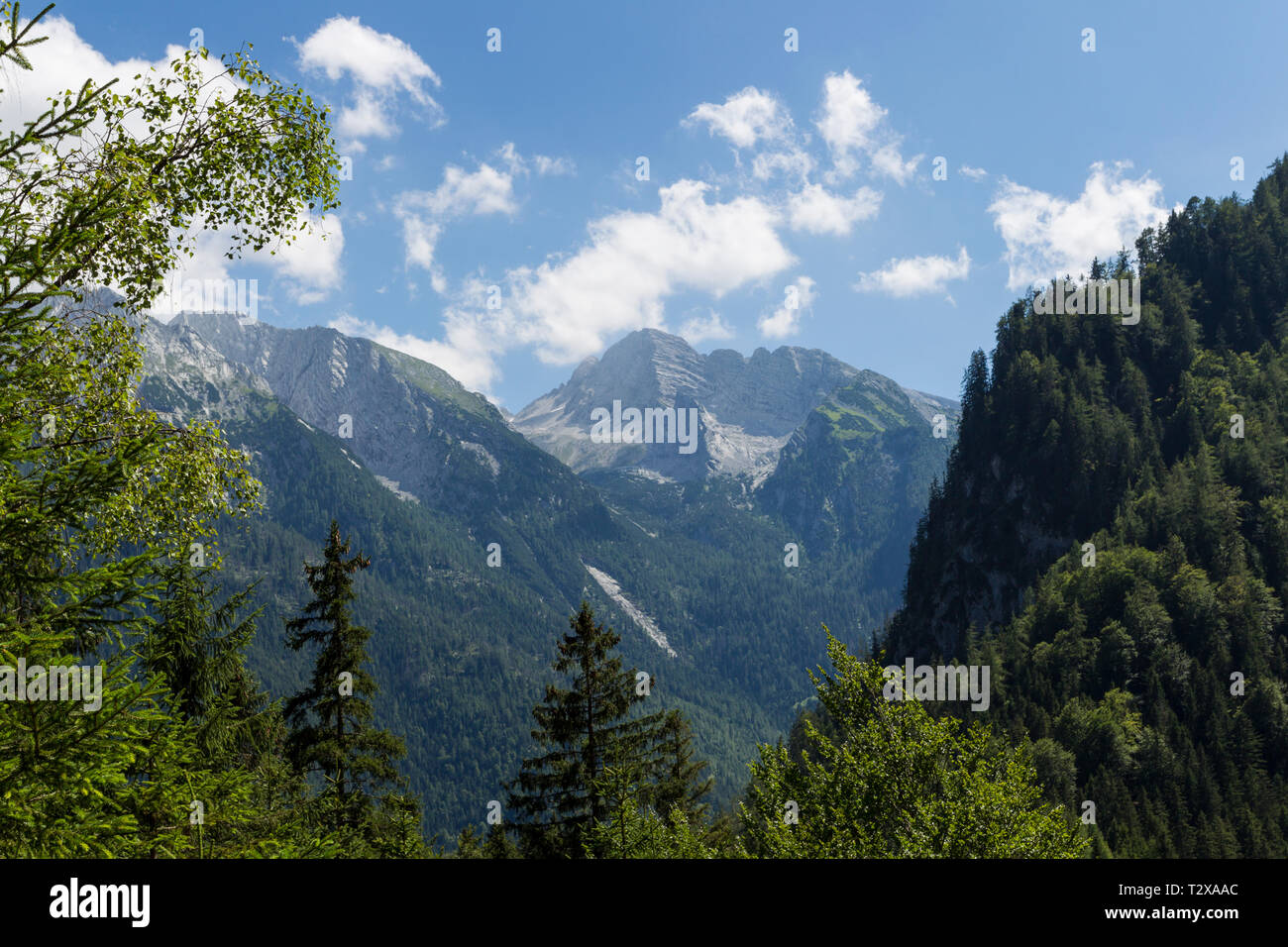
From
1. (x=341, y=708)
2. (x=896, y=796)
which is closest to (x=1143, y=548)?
(x=896, y=796)

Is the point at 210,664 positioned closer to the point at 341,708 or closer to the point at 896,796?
the point at 341,708

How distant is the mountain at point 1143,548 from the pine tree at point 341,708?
80.4 meters

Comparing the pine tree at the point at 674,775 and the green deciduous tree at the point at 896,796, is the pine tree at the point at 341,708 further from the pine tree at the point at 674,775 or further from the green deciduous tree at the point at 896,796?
the green deciduous tree at the point at 896,796

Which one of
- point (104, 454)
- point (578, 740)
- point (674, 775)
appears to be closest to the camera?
point (104, 454)

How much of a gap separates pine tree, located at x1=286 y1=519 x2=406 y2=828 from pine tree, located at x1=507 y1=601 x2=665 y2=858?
204 inches

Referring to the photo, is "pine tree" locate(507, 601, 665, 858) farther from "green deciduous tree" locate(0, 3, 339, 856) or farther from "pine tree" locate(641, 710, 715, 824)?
"green deciduous tree" locate(0, 3, 339, 856)

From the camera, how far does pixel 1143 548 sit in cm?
12938

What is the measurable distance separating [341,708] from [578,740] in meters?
8.33

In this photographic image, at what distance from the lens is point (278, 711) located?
80.1 feet

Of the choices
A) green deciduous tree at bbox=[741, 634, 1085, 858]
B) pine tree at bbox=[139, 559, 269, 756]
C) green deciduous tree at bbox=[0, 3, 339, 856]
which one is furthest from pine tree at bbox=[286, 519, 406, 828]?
green deciduous tree at bbox=[0, 3, 339, 856]
